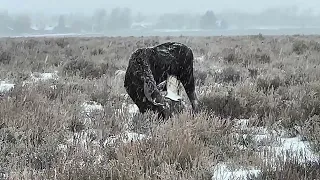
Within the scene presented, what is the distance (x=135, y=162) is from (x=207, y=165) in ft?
2.05

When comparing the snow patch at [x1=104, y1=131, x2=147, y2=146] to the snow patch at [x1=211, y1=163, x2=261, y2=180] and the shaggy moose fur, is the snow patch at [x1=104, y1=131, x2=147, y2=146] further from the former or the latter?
the snow patch at [x1=211, y1=163, x2=261, y2=180]

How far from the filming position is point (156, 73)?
19.4 feet

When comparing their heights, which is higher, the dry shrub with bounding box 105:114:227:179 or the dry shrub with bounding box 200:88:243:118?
the dry shrub with bounding box 105:114:227:179

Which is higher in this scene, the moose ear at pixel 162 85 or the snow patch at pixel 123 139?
the moose ear at pixel 162 85

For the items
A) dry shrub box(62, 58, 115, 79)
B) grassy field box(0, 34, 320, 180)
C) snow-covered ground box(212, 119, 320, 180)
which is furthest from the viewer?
dry shrub box(62, 58, 115, 79)

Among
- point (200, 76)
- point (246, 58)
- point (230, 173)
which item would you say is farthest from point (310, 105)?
point (246, 58)

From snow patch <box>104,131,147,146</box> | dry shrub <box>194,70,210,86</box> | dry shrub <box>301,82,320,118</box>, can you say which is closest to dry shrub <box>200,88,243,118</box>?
dry shrub <box>301,82,320,118</box>

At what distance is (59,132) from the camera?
15.4ft

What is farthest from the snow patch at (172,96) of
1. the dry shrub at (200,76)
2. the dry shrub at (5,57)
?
the dry shrub at (5,57)

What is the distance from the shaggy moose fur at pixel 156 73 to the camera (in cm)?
535

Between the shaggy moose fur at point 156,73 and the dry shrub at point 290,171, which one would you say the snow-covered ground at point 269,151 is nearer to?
the dry shrub at point 290,171

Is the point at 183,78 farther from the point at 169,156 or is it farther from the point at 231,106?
the point at 169,156

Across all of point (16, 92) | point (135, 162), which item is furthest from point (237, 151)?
point (16, 92)

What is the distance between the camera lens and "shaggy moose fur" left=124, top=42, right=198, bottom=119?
5.35 metres
